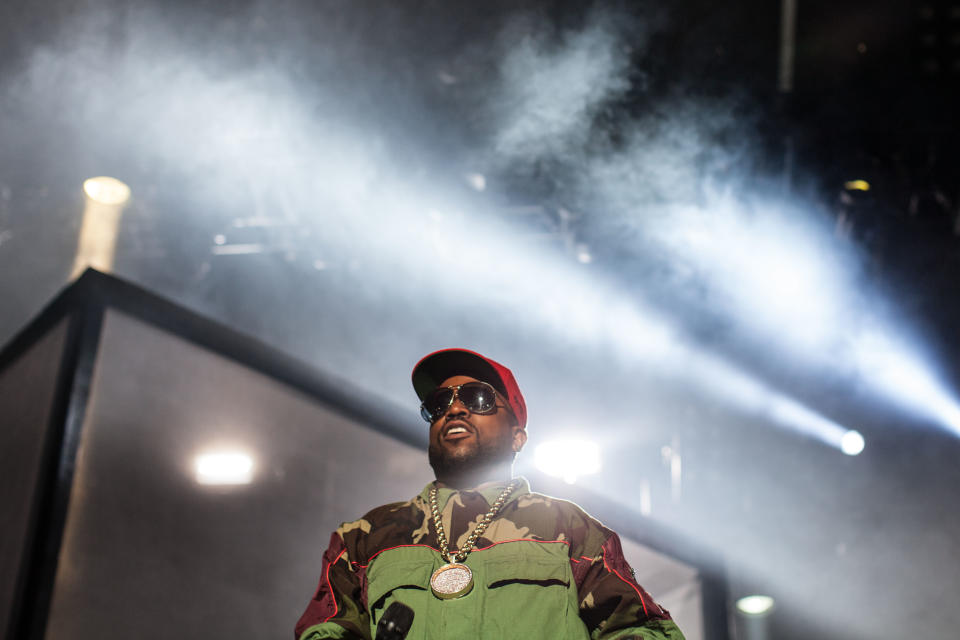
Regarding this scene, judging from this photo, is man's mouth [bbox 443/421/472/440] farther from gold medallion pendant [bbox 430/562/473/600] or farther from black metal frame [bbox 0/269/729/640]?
black metal frame [bbox 0/269/729/640]

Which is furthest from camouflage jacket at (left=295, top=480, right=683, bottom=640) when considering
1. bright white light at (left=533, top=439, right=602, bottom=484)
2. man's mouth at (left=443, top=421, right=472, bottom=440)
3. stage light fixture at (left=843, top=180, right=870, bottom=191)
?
stage light fixture at (left=843, top=180, right=870, bottom=191)

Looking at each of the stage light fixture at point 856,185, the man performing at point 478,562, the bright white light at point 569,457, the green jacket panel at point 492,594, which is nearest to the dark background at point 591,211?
the stage light fixture at point 856,185

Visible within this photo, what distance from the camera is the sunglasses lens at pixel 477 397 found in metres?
1.87

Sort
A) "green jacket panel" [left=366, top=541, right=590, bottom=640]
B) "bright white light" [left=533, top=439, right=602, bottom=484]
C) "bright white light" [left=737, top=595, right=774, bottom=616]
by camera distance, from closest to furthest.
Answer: "green jacket panel" [left=366, top=541, right=590, bottom=640], "bright white light" [left=737, top=595, right=774, bottom=616], "bright white light" [left=533, top=439, right=602, bottom=484]

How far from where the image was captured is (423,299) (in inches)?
300

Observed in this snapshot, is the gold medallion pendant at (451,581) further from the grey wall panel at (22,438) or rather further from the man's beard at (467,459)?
the grey wall panel at (22,438)

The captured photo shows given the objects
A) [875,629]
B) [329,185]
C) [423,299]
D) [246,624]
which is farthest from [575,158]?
[875,629]

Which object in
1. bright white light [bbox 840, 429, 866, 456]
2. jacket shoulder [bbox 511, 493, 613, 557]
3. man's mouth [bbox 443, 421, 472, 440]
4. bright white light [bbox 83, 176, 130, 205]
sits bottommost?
jacket shoulder [bbox 511, 493, 613, 557]

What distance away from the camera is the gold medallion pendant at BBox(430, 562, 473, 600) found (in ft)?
4.95

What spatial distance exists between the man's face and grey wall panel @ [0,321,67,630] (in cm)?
159

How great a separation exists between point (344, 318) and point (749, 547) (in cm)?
479

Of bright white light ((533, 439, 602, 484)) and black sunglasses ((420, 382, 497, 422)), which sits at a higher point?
bright white light ((533, 439, 602, 484))

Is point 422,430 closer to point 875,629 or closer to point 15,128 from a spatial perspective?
point 15,128

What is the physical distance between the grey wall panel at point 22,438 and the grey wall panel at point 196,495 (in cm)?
14
